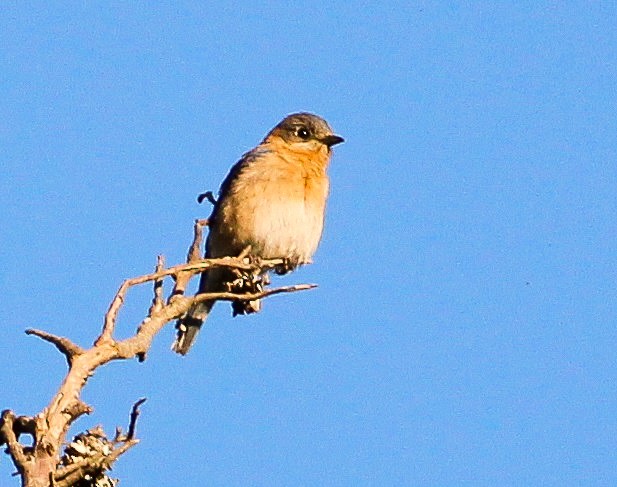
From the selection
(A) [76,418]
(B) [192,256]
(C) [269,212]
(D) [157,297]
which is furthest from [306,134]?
(A) [76,418]

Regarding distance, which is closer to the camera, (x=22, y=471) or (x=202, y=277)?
(x=22, y=471)

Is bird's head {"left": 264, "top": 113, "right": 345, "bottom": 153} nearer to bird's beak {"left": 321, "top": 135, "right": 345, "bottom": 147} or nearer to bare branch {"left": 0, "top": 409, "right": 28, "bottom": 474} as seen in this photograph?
bird's beak {"left": 321, "top": 135, "right": 345, "bottom": 147}

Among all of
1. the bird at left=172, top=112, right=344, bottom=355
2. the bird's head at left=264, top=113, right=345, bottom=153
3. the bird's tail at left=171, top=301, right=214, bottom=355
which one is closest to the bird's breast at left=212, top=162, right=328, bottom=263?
the bird at left=172, top=112, right=344, bottom=355

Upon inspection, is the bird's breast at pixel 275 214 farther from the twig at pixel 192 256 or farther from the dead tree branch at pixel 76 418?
the dead tree branch at pixel 76 418

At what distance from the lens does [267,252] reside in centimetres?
947

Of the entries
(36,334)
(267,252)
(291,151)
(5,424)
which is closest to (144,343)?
(36,334)

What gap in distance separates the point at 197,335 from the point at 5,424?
18.3 ft

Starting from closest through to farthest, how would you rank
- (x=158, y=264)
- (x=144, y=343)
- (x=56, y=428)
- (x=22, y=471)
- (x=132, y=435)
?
(x=22, y=471) → (x=56, y=428) → (x=132, y=435) → (x=144, y=343) → (x=158, y=264)

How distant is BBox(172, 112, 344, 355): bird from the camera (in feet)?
31.1

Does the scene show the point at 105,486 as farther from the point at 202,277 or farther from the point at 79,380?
the point at 202,277

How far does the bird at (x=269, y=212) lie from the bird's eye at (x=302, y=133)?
84 millimetres

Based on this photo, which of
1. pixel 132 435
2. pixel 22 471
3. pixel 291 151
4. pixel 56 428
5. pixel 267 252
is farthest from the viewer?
pixel 291 151

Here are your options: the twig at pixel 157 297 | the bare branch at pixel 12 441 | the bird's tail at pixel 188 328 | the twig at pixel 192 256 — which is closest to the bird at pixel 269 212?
the bird's tail at pixel 188 328

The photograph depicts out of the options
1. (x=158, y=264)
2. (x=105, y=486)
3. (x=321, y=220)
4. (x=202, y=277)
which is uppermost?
(x=321, y=220)
